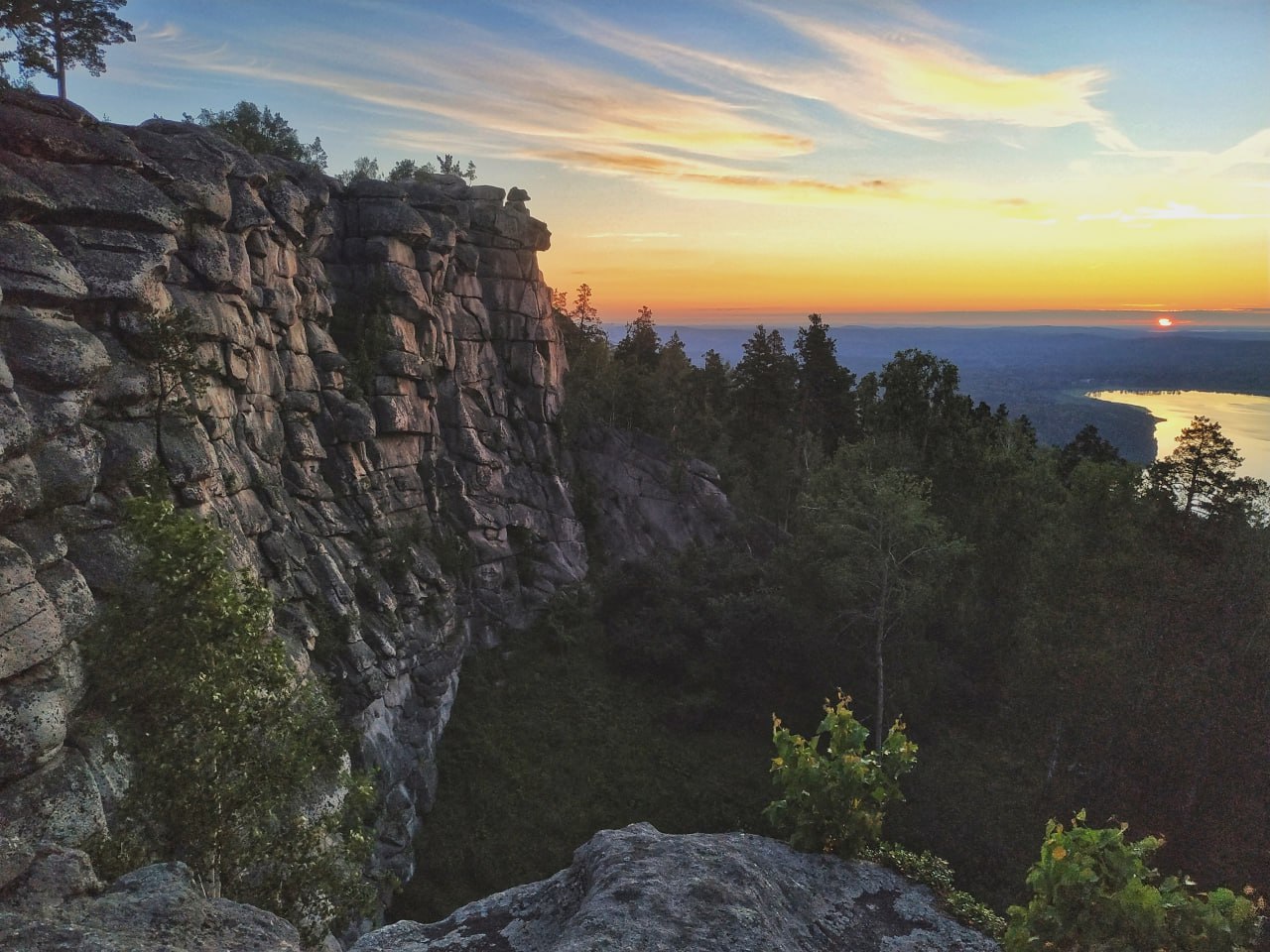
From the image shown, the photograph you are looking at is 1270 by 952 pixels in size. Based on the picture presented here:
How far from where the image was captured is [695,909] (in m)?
6.47

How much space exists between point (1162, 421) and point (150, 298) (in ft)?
685

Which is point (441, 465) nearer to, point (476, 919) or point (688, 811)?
point (688, 811)

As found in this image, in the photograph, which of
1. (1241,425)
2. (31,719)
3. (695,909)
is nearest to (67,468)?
(31,719)

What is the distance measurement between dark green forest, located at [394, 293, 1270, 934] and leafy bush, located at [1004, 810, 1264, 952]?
916 inches

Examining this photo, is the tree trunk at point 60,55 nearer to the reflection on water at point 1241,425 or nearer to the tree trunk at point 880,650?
the tree trunk at point 880,650

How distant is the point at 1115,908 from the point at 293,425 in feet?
123

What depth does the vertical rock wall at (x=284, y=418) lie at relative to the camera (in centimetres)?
1723

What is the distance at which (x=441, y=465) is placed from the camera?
166 feet

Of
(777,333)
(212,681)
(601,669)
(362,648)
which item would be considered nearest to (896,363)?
(777,333)

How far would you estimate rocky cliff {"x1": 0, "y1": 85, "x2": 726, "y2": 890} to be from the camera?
1731 cm

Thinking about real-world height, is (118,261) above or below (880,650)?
above

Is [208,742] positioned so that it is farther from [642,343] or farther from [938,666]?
[642,343]

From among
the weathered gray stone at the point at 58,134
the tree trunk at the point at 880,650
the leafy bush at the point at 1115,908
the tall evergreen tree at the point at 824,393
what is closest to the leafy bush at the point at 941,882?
the leafy bush at the point at 1115,908

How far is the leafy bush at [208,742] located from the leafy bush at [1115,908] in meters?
12.5
